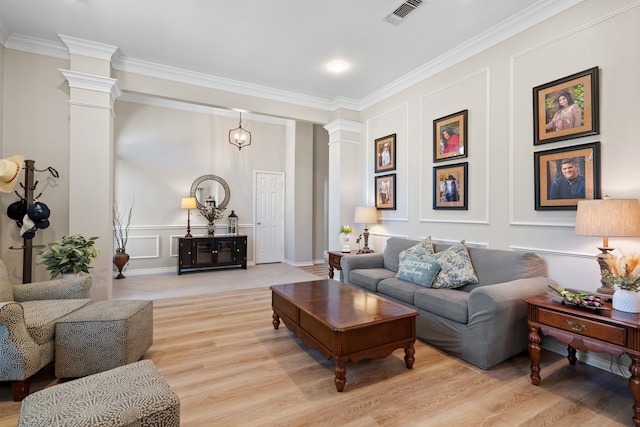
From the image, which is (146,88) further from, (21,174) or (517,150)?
(517,150)

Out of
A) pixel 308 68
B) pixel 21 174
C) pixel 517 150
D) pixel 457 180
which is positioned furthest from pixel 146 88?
pixel 517 150

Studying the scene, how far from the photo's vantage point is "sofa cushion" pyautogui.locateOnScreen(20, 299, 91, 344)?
6.72 feet

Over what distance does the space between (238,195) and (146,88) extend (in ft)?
10.5

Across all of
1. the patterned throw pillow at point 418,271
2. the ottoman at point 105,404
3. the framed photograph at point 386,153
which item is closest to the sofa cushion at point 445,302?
the patterned throw pillow at point 418,271

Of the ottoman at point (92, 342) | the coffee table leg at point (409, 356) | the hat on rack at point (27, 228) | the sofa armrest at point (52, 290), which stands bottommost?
the coffee table leg at point (409, 356)

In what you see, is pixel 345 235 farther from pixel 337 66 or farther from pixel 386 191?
pixel 337 66

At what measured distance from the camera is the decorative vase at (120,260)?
18.1 ft

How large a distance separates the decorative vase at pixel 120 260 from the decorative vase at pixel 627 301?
254 inches

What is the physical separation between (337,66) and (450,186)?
6.81 feet

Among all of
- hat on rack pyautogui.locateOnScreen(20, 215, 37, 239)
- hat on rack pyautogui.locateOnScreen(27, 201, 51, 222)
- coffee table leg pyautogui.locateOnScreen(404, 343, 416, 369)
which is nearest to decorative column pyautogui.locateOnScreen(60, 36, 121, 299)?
hat on rack pyautogui.locateOnScreen(27, 201, 51, 222)

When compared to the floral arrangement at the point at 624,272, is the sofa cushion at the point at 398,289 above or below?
below

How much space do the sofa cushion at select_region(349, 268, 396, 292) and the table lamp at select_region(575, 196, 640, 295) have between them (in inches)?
73.9

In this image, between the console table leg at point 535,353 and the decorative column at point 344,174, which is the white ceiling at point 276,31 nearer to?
the decorative column at point 344,174

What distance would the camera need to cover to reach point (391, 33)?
3266 millimetres
